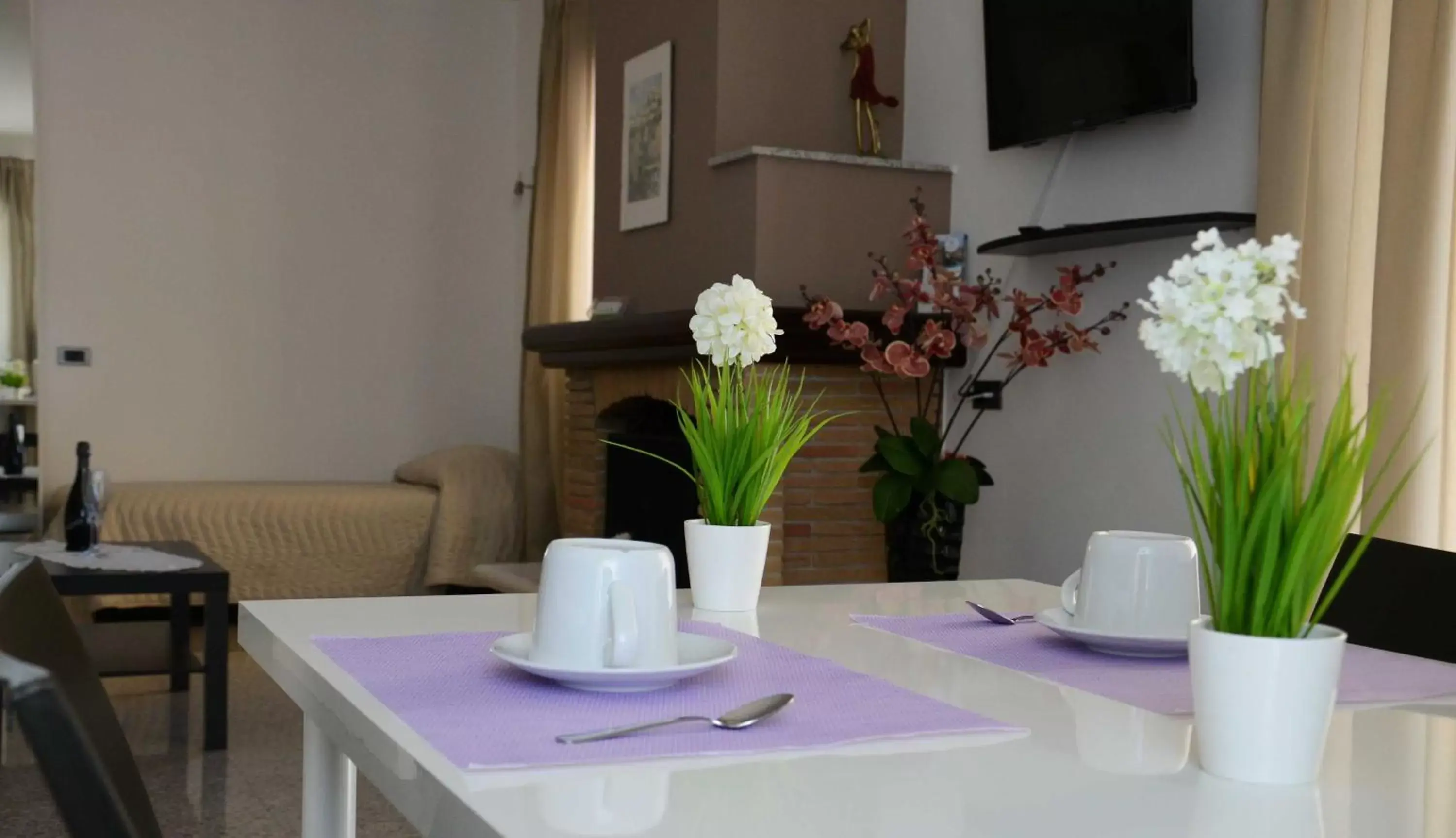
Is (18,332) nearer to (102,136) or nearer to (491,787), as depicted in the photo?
(102,136)

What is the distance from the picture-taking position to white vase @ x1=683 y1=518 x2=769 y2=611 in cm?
152

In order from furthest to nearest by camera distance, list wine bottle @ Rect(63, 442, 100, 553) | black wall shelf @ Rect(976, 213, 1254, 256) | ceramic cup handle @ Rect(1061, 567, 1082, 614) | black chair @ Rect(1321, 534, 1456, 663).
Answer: wine bottle @ Rect(63, 442, 100, 553)
black wall shelf @ Rect(976, 213, 1254, 256)
black chair @ Rect(1321, 534, 1456, 663)
ceramic cup handle @ Rect(1061, 567, 1082, 614)

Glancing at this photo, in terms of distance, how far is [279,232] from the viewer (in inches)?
262

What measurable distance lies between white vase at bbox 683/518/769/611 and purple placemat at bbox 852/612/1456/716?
12cm

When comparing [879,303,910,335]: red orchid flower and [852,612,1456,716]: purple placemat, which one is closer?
[852,612,1456,716]: purple placemat

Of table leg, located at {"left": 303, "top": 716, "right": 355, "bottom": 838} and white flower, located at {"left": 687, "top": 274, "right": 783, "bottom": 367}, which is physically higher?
white flower, located at {"left": 687, "top": 274, "right": 783, "bottom": 367}

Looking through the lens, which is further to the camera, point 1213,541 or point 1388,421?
point 1388,421

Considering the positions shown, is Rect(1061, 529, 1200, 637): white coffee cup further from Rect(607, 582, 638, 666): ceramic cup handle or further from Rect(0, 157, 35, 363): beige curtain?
Rect(0, 157, 35, 363): beige curtain

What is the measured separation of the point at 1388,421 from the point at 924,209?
183 cm

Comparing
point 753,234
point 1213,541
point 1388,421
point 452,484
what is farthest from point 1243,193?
point 452,484

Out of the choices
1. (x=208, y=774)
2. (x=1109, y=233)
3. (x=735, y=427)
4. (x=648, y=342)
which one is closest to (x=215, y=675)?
(x=208, y=774)

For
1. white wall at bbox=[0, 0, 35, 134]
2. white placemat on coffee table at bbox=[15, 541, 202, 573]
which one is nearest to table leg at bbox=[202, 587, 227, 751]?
white placemat on coffee table at bbox=[15, 541, 202, 573]

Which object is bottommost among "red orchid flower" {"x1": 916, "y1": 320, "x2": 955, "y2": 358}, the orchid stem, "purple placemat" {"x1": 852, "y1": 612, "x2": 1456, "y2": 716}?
"purple placemat" {"x1": 852, "y1": 612, "x2": 1456, "y2": 716}

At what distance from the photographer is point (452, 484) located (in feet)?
19.5
